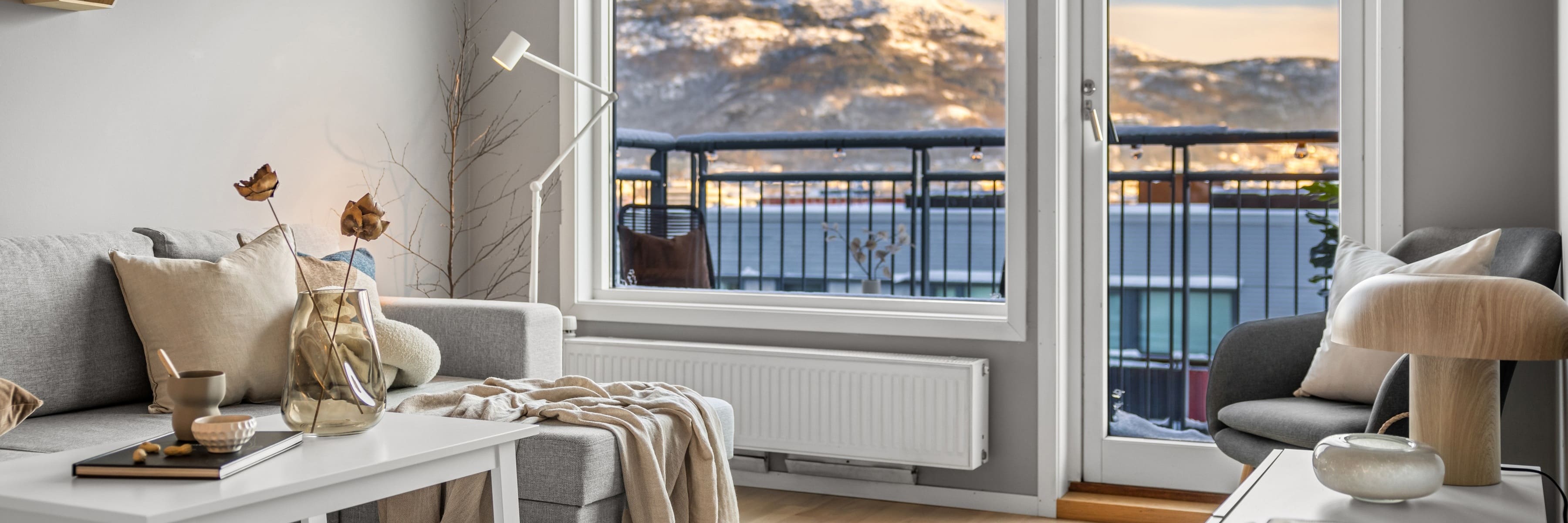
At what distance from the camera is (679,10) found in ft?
13.0

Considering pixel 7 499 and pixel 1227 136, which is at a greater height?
pixel 1227 136

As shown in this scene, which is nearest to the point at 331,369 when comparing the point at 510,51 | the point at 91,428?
the point at 91,428

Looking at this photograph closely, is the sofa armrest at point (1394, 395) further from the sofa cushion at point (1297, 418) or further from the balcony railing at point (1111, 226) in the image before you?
the balcony railing at point (1111, 226)

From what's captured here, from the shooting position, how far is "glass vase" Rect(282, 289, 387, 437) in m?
1.71

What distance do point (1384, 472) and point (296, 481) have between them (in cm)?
134

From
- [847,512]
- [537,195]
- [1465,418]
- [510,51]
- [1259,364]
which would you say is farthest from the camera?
[537,195]

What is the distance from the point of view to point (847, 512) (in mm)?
3361

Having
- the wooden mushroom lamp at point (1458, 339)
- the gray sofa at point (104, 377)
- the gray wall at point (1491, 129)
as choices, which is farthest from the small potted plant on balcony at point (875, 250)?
the wooden mushroom lamp at point (1458, 339)

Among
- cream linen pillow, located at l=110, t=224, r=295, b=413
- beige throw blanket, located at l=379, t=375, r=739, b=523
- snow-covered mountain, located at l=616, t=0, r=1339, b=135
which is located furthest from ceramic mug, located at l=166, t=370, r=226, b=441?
snow-covered mountain, located at l=616, t=0, r=1339, b=135

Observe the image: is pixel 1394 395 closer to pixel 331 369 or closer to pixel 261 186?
pixel 331 369

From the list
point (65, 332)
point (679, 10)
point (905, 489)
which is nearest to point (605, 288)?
point (679, 10)

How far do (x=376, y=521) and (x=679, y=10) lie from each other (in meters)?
2.17

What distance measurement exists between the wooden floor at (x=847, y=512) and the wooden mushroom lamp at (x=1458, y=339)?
186cm

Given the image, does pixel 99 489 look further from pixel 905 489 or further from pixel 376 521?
pixel 905 489
